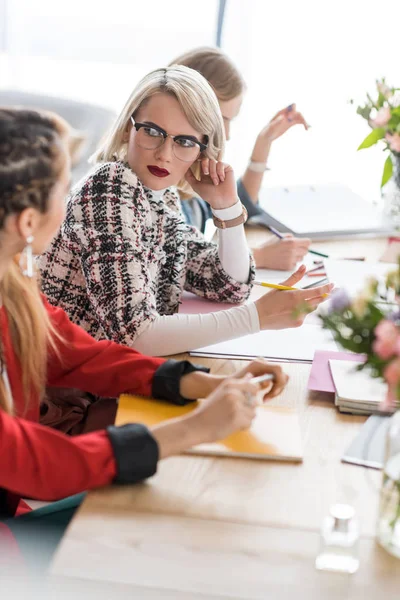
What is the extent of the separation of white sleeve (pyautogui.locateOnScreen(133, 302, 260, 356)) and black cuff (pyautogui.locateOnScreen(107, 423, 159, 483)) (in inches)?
16.4

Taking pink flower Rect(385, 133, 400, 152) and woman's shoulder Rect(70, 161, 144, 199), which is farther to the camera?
pink flower Rect(385, 133, 400, 152)

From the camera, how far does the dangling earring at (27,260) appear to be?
107 centimetres

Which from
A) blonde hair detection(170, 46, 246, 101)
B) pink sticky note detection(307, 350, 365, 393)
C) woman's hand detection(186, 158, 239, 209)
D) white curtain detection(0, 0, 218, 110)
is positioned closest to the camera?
pink sticky note detection(307, 350, 365, 393)

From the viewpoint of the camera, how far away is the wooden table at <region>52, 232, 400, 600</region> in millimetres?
835

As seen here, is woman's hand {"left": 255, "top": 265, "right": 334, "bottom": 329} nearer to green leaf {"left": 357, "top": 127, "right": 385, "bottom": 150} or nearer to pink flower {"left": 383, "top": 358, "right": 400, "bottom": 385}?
green leaf {"left": 357, "top": 127, "right": 385, "bottom": 150}

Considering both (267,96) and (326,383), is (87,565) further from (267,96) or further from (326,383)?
(267,96)

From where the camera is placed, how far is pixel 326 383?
1275 millimetres

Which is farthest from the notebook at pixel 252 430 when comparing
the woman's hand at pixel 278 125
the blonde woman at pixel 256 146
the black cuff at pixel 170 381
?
the woman's hand at pixel 278 125

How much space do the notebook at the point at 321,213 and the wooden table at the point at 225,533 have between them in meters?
1.06

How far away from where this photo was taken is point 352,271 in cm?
182

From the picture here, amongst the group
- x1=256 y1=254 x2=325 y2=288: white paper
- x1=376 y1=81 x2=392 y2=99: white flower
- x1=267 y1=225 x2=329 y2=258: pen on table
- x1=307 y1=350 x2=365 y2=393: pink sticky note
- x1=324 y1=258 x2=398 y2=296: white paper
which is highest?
x1=376 y1=81 x2=392 y2=99: white flower

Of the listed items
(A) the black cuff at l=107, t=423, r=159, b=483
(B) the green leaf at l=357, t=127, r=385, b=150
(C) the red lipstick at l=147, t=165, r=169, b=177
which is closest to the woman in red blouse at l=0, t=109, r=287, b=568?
(A) the black cuff at l=107, t=423, r=159, b=483

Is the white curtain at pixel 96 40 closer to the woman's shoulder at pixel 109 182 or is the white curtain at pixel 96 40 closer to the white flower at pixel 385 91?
the white flower at pixel 385 91

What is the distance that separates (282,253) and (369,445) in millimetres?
855
